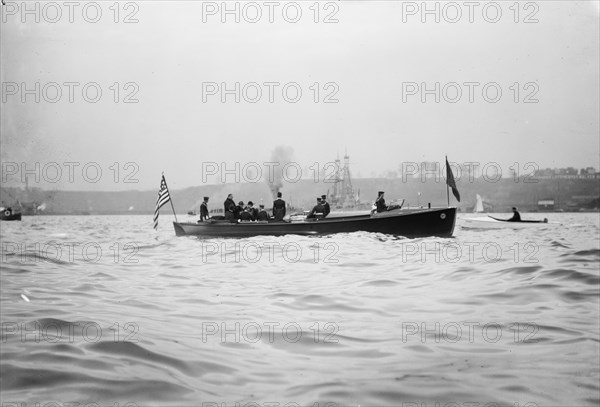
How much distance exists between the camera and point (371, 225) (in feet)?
36.0

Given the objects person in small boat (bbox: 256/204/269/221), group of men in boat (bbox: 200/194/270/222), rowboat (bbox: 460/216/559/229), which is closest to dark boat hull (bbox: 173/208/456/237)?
group of men in boat (bbox: 200/194/270/222)

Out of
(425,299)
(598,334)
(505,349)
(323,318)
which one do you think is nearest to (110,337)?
(323,318)

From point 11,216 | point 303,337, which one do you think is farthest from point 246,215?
point 11,216

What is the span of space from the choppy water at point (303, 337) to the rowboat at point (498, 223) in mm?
11218

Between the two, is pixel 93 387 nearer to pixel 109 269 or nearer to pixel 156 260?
pixel 109 269

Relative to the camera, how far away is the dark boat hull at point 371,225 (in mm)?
10961

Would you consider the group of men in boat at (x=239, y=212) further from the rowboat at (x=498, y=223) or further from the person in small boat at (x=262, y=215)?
the rowboat at (x=498, y=223)

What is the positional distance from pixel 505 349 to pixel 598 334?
28.1 inches

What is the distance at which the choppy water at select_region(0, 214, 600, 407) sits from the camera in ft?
7.05

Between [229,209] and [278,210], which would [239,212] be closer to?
[229,209]

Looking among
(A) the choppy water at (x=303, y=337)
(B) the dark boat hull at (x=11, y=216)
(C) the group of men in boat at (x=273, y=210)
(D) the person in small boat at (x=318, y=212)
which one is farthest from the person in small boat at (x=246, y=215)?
(B) the dark boat hull at (x=11, y=216)

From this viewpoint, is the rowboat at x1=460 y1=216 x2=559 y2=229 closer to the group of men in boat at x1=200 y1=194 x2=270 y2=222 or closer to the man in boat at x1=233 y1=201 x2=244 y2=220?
the group of men in boat at x1=200 y1=194 x2=270 y2=222

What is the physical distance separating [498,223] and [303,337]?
15.0 metres

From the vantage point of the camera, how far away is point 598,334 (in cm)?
302
